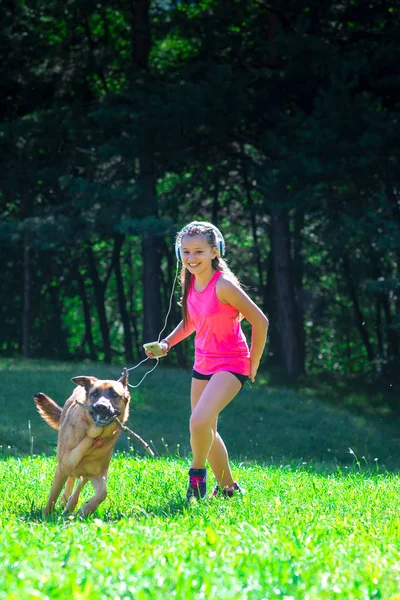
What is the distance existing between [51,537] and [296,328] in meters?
15.6

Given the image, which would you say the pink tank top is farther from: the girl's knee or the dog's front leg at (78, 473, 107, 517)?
the dog's front leg at (78, 473, 107, 517)

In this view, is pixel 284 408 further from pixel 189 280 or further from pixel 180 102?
pixel 189 280

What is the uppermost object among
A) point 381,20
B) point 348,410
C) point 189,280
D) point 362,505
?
point 381,20

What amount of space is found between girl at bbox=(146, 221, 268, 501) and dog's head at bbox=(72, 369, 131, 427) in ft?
1.67

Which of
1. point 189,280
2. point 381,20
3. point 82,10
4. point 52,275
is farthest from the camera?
point 52,275

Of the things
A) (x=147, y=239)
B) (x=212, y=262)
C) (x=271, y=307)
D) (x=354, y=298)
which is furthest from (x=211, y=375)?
(x=271, y=307)

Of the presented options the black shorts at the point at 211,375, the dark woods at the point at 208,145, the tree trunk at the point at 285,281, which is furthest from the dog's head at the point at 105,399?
the tree trunk at the point at 285,281

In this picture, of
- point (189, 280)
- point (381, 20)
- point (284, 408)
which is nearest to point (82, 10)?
point (381, 20)

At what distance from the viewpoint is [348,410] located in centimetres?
1689

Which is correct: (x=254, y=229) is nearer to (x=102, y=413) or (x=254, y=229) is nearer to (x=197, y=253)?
(x=197, y=253)

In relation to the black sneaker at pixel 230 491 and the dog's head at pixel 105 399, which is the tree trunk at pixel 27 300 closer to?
the black sneaker at pixel 230 491

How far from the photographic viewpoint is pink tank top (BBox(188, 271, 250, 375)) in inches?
237

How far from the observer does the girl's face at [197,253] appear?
6.04 metres

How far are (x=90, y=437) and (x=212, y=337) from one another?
120 centimetres
